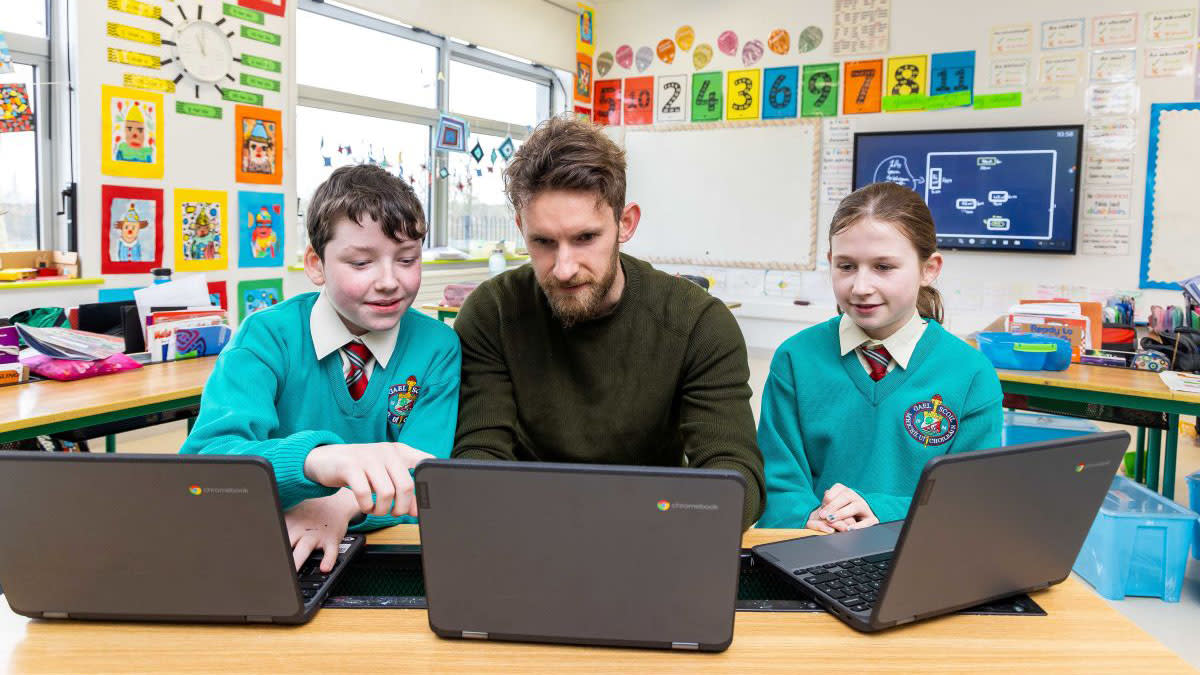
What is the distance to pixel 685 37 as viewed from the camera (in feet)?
19.3

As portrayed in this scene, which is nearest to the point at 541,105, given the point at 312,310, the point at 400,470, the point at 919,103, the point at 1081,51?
the point at 919,103

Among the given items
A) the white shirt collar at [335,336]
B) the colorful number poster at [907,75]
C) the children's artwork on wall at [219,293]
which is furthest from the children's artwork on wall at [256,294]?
the colorful number poster at [907,75]

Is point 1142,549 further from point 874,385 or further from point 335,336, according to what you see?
point 335,336

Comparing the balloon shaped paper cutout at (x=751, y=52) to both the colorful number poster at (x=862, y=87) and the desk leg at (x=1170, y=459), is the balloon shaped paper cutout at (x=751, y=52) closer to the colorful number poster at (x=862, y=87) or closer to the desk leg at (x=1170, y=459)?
the colorful number poster at (x=862, y=87)

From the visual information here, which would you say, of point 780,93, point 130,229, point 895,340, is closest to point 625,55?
point 780,93

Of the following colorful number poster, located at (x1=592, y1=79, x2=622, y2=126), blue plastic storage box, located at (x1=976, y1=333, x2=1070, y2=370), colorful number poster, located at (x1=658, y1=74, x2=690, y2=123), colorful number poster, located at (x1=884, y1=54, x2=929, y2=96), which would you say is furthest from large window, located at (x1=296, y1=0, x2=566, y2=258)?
blue plastic storage box, located at (x1=976, y1=333, x2=1070, y2=370)

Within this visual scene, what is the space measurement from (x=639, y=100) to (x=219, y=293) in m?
3.38

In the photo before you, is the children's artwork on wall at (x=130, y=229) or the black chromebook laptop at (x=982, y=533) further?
the children's artwork on wall at (x=130, y=229)

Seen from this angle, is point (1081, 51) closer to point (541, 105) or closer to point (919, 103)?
point (919, 103)

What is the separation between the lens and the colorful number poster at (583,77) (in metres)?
6.12

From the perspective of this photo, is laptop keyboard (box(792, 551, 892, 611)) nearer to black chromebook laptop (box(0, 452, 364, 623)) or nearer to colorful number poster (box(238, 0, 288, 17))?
black chromebook laptop (box(0, 452, 364, 623))

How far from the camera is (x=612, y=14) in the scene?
20.2 feet

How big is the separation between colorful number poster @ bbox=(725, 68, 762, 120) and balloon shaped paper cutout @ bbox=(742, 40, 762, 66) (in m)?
0.06

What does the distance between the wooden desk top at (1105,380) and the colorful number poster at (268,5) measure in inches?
134
